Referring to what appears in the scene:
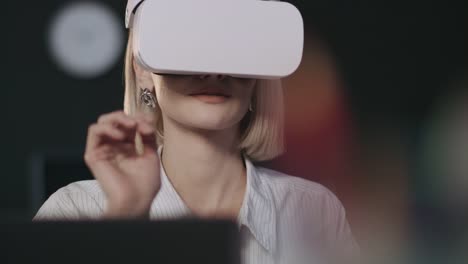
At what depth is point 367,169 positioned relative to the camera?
3.07 m

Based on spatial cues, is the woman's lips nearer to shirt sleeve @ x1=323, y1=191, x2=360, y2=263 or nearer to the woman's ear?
the woman's ear

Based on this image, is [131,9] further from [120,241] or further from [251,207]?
[120,241]

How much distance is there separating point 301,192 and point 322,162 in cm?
209

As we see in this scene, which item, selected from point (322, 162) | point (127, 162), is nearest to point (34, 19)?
point (322, 162)

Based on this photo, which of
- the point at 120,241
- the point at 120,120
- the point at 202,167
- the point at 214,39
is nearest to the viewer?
the point at 120,241

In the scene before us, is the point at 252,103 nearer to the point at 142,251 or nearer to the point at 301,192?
the point at 301,192

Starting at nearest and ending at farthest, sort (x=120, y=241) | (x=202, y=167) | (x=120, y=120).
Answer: (x=120, y=241) → (x=120, y=120) → (x=202, y=167)

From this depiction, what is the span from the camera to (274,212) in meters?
0.92

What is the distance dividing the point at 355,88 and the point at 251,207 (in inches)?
90.8

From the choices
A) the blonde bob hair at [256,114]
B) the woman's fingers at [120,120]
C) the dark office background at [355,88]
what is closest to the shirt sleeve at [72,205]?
the blonde bob hair at [256,114]

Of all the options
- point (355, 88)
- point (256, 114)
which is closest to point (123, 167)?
point (256, 114)

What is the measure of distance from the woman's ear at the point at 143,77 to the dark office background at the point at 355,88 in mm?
2077

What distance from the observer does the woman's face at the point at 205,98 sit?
0.80 meters

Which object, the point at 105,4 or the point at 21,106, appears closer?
the point at 21,106
